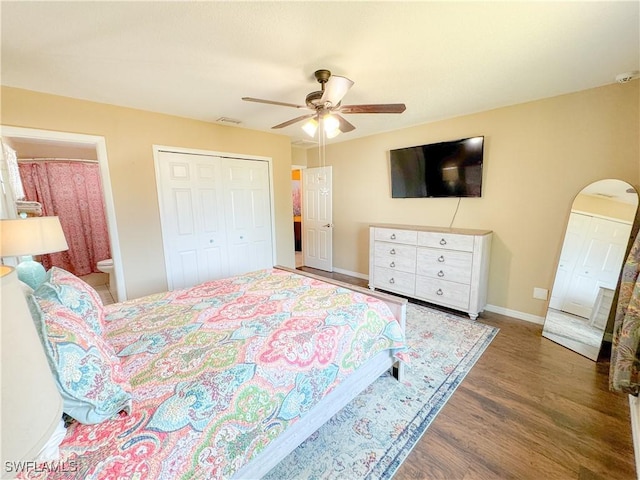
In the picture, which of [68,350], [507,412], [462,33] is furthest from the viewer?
[507,412]

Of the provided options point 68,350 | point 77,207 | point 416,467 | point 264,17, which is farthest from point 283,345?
point 77,207

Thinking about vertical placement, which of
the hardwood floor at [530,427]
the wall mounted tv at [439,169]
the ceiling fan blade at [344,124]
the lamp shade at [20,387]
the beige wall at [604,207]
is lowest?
the hardwood floor at [530,427]

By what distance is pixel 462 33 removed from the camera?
5.32 ft

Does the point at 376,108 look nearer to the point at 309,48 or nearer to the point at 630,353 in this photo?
the point at 309,48

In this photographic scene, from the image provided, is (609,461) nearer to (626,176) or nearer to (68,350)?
(626,176)

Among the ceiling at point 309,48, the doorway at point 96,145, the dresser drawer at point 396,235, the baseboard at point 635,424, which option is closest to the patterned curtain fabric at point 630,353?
the baseboard at point 635,424

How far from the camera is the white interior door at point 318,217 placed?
191 inches

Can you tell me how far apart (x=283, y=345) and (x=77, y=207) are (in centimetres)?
501

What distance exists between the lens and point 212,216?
3.51m

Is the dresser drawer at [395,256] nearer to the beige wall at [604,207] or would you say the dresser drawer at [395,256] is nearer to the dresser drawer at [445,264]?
the dresser drawer at [445,264]

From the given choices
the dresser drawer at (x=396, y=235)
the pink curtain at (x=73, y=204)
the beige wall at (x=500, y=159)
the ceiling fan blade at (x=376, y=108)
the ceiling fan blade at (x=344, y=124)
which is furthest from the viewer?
the pink curtain at (x=73, y=204)

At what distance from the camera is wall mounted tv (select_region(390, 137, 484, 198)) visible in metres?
3.10

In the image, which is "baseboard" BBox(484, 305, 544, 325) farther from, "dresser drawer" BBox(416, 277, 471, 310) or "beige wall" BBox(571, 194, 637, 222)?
"beige wall" BBox(571, 194, 637, 222)

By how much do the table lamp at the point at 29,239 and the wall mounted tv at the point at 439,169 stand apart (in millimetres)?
3641
